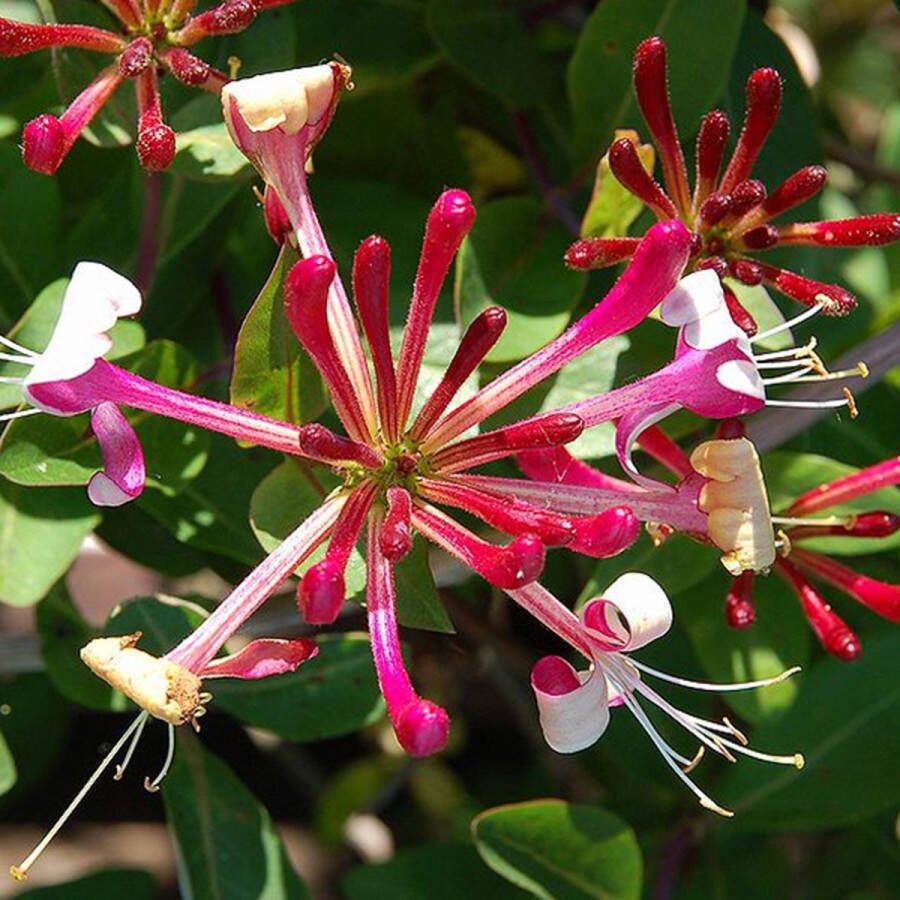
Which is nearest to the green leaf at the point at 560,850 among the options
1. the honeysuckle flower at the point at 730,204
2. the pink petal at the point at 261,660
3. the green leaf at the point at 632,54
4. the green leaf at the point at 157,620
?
the green leaf at the point at 157,620

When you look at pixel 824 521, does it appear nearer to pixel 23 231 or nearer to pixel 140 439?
pixel 140 439

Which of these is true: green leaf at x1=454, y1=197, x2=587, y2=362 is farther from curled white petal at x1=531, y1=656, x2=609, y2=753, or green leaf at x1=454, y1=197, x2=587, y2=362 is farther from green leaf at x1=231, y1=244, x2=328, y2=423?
curled white petal at x1=531, y1=656, x2=609, y2=753

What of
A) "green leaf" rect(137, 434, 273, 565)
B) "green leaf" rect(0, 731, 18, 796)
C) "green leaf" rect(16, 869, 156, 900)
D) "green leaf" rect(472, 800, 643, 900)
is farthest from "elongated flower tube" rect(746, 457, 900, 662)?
"green leaf" rect(16, 869, 156, 900)

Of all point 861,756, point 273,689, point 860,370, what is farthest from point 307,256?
point 861,756

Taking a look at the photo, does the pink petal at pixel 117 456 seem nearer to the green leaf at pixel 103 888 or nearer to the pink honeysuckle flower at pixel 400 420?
the pink honeysuckle flower at pixel 400 420

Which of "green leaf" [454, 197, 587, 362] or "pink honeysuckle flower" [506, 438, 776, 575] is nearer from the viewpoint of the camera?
"pink honeysuckle flower" [506, 438, 776, 575]

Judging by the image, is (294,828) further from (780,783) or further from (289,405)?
(289,405)

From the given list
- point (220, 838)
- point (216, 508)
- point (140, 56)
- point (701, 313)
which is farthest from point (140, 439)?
point (701, 313)
